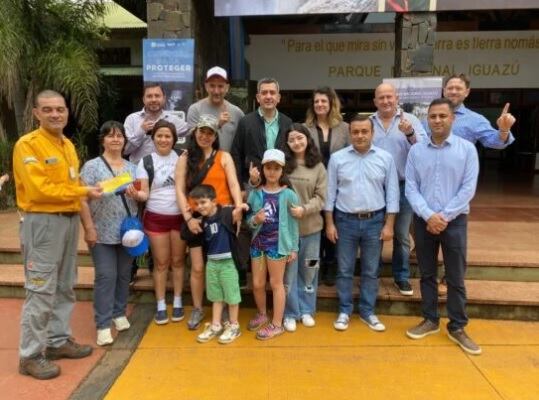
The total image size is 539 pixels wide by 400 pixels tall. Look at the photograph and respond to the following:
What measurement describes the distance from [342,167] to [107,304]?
85.4 inches

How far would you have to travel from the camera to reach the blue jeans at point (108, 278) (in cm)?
360

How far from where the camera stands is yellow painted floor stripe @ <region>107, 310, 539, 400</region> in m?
3.06

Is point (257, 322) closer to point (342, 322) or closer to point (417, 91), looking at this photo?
point (342, 322)

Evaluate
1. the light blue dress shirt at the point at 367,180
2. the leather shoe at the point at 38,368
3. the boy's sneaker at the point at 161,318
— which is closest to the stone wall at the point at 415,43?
the light blue dress shirt at the point at 367,180

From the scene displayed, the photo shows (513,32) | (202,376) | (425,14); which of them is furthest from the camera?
(513,32)

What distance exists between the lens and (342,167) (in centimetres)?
381

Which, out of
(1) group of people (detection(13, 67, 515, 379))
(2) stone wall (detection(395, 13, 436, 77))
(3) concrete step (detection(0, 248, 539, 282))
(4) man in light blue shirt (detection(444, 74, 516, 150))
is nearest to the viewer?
(1) group of people (detection(13, 67, 515, 379))

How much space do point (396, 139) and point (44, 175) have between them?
9.09ft

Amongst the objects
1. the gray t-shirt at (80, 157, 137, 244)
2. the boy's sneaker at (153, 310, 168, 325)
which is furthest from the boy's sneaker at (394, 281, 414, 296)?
the gray t-shirt at (80, 157, 137, 244)

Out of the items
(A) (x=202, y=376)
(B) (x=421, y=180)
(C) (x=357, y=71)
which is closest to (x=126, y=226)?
(A) (x=202, y=376)

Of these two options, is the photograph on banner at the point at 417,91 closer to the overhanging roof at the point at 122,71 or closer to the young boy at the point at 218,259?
the young boy at the point at 218,259

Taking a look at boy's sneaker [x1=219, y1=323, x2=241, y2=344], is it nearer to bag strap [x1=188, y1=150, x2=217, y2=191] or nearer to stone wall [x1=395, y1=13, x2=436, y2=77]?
bag strap [x1=188, y1=150, x2=217, y2=191]

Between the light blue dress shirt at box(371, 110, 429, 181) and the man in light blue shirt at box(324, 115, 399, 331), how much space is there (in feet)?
0.83

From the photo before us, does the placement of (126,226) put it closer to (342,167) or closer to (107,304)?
(107,304)
